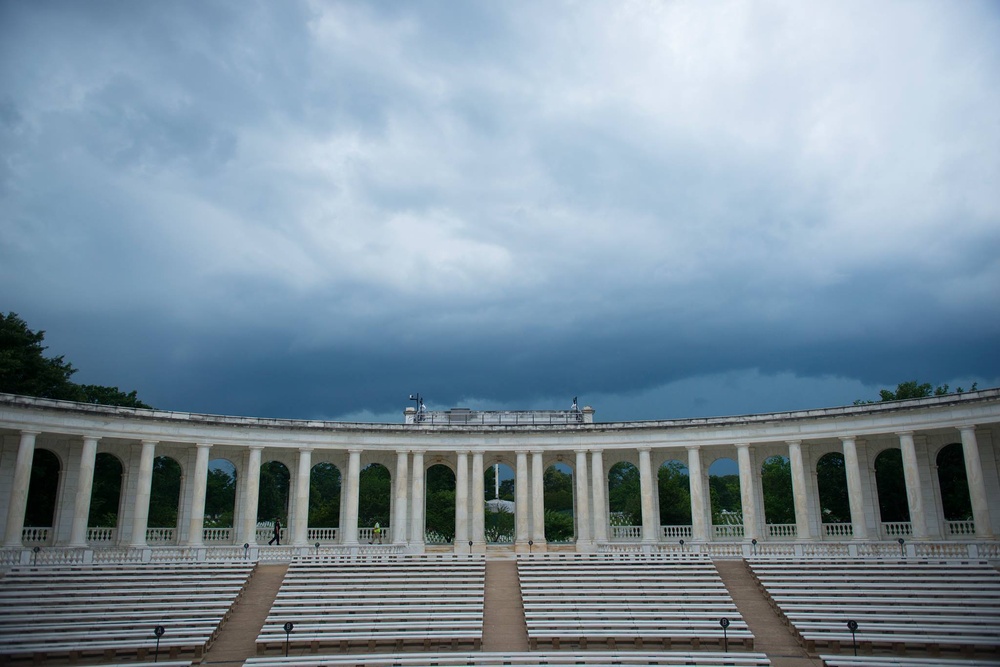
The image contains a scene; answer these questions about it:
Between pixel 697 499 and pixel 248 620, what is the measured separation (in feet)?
107

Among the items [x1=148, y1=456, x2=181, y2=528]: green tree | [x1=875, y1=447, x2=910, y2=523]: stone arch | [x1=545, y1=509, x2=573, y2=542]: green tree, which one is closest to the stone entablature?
[x1=875, y1=447, x2=910, y2=523]: stone arch

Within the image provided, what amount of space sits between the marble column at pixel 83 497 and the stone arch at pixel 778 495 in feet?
196

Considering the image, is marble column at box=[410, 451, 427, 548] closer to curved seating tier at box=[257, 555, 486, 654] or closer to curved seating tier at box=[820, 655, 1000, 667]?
curved seating tier at box=[257, 555, 486, 654]

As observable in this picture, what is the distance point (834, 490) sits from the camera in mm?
71188

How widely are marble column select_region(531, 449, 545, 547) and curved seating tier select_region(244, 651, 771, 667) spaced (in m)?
25.7

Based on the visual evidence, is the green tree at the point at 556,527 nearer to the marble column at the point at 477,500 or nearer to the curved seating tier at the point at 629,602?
the marble column at the point at 477,500

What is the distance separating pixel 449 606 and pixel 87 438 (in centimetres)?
2748

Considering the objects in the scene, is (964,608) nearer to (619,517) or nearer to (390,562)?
(390,562)

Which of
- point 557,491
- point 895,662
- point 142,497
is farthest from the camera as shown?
point 557,491

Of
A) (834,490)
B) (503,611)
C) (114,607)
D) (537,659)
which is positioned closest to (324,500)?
(834,490)

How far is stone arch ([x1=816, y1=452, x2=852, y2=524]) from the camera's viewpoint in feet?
233

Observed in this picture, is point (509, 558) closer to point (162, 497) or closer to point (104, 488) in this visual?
point (104, 488)

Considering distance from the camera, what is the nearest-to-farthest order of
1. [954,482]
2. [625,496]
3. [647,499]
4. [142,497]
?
1. [142,497]
2. [647,499]
3. [954,482]
4. [625,496]

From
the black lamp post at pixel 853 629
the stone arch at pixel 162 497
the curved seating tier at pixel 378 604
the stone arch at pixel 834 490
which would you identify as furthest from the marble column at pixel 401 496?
the stone arch at pixel 834 490
